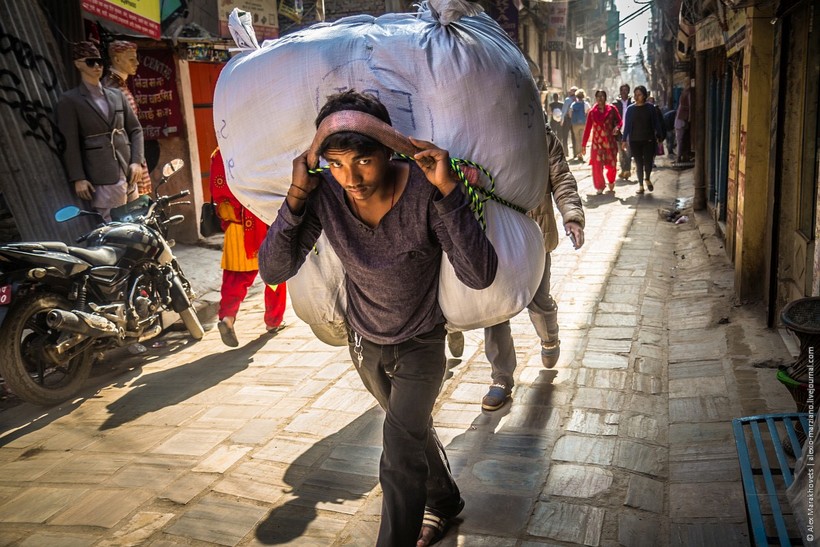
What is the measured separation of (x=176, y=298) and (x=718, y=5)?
5.81m

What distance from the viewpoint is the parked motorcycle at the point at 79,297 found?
461 cm

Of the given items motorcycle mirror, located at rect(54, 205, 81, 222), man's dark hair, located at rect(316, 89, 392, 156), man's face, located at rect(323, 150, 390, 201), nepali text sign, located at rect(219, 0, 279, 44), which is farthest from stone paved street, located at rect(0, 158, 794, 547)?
nepali text sign, located at rect(219, 0, 279, 44)

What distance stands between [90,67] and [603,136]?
29.7 feet

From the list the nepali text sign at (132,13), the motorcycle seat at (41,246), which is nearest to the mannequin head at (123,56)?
the nepali text sign at (132,13)

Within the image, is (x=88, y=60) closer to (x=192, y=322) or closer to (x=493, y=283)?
(x=192, y=322)

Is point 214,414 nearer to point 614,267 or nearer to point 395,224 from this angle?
point 395,224

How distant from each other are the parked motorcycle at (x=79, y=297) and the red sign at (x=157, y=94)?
3444 millimetres

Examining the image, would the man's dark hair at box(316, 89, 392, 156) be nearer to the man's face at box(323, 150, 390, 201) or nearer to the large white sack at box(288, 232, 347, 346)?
the man's face at box(323, 150, 390, 201)

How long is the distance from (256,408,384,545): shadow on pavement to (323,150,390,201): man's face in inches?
63.4

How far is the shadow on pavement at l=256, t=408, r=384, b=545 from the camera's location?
3252 mm

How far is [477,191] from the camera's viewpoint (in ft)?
8.56

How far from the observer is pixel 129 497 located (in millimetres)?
3582

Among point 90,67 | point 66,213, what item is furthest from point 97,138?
point 66,213

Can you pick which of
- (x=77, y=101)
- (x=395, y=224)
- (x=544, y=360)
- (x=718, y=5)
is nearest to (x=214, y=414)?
(x=544, y=360)
